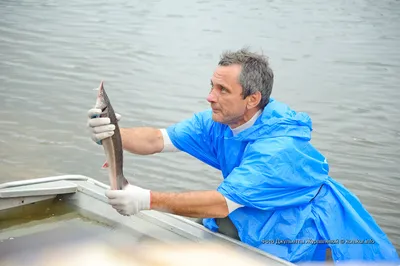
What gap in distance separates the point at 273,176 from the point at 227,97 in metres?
0.65

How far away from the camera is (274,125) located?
4324mm

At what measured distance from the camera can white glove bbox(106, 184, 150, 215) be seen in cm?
403

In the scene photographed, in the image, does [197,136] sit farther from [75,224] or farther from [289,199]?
[75,224]

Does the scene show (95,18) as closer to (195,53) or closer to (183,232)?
(195,53)

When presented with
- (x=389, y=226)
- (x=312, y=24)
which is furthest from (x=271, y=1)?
(x=389, y=226)

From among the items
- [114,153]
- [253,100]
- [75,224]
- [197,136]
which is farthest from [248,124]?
[75,224]

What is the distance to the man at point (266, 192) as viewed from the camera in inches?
162

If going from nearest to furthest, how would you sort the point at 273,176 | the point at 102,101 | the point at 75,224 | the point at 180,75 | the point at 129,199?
the point at 102,101
the point at 129,199
the point at 273,176
the point at 75,224
the point at 180,75

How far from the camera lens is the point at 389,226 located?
7.18 meters

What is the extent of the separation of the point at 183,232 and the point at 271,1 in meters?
18.3

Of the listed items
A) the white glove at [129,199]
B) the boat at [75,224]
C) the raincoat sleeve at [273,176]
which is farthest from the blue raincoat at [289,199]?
the white glove at [129,199]

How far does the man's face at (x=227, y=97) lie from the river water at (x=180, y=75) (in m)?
3.19

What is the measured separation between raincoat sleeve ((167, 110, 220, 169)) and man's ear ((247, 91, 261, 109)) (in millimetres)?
436

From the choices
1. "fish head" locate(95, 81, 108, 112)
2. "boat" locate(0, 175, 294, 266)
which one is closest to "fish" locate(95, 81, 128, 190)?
"fish head" locate(95, 81, 108, 112)
